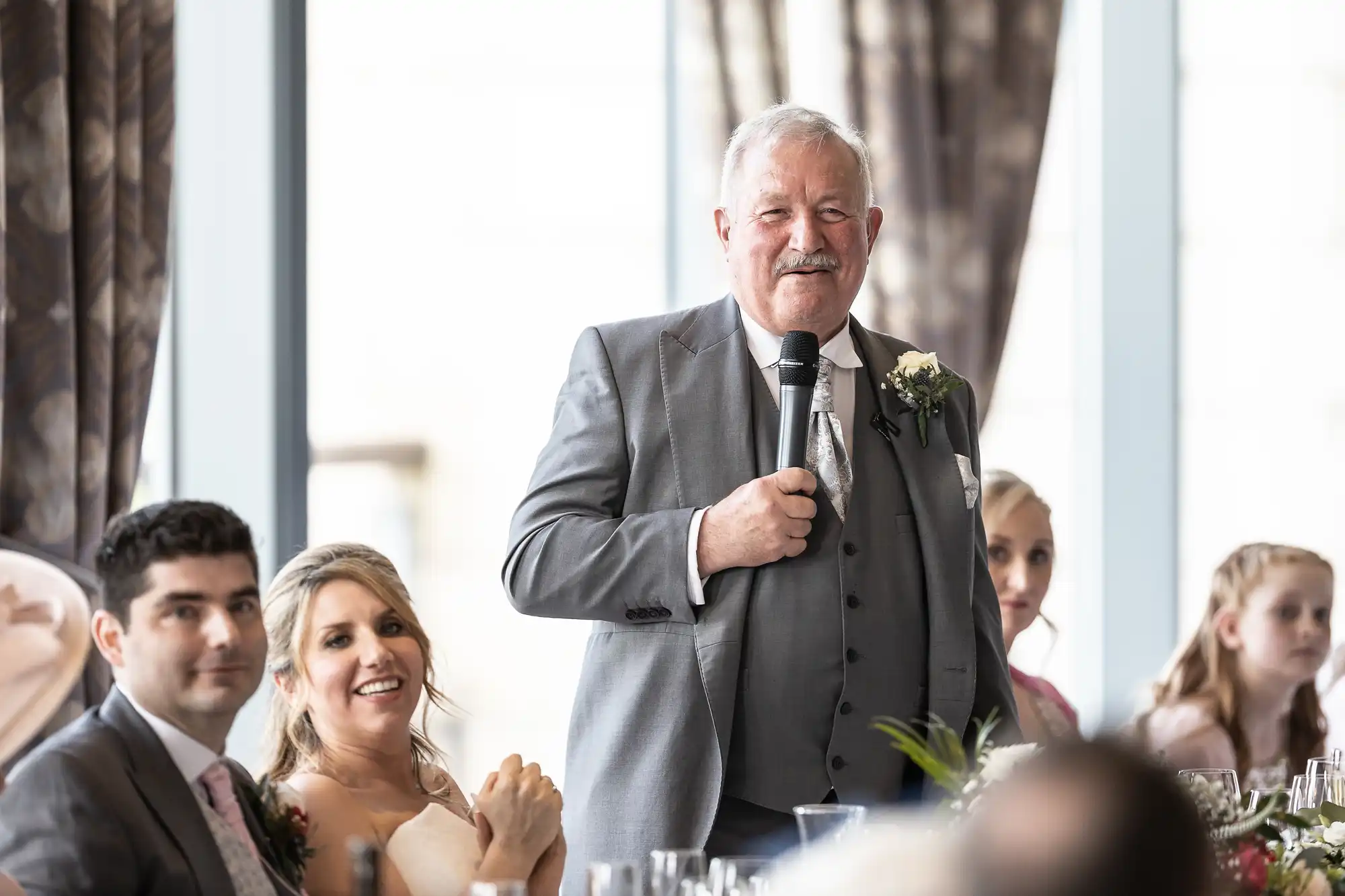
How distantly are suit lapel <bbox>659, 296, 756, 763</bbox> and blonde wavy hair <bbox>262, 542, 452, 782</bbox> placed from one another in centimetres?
51

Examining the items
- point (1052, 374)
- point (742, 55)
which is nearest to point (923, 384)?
point (742, 55)

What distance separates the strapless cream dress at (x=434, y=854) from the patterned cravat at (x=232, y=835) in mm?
535

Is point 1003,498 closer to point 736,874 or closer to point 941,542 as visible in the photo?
point 941,542

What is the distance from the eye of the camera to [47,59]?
11.3ft

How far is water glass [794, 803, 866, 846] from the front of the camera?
167 centimetres

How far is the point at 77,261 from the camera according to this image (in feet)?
11.5

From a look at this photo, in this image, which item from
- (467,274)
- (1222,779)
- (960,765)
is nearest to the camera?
(960,765)

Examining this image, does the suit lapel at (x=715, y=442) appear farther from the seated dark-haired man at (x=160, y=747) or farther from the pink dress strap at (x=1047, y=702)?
the pink dress strap at (x=1047, y=702)

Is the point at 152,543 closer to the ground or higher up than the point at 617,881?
higher up

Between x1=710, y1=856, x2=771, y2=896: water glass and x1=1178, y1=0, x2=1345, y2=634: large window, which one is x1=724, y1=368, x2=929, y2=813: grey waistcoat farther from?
x1=1178, y1=0, x2=1345, y2=634: large window

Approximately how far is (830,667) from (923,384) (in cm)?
48

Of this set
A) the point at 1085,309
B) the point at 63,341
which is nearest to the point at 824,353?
the point at 63,341

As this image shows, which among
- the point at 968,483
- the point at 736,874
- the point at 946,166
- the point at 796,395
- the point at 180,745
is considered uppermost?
the point at 946,166

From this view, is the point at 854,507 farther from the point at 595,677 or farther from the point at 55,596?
the point at 55,596
